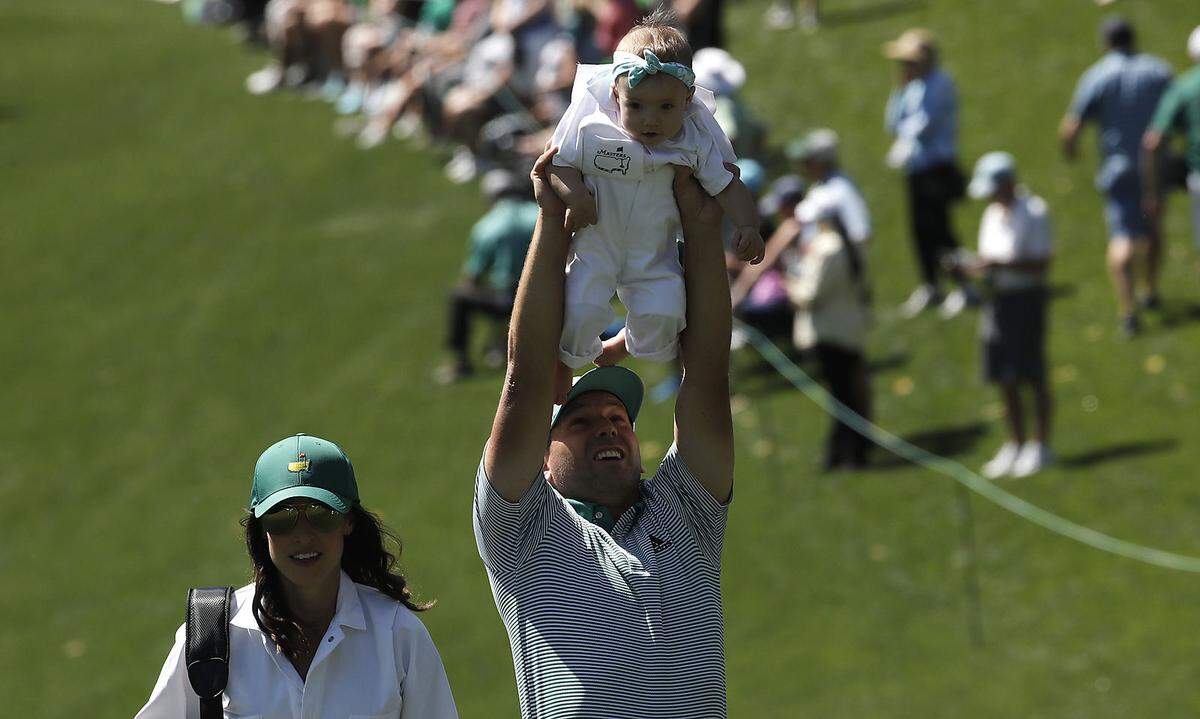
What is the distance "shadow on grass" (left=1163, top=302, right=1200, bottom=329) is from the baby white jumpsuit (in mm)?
8345

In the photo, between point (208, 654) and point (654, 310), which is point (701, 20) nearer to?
point (654, 310)

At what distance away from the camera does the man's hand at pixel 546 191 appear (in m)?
3.84

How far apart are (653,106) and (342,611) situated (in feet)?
4.10

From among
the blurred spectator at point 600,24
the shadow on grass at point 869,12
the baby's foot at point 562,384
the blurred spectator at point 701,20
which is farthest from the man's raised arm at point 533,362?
the shadow on grass at point 869,12

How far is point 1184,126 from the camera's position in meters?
10.6

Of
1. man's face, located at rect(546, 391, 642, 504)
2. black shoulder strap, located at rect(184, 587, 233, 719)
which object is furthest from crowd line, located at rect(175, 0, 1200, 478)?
black shoulder strap, located at rect(184, 587, 233, 719)

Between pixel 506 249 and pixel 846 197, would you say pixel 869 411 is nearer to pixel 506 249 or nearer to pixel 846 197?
pixel 846 197

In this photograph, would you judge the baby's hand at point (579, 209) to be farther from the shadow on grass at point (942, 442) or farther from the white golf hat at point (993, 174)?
the shadow on grass at point (942, 442)

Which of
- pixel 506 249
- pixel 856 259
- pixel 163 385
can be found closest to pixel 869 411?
pixel 856 259

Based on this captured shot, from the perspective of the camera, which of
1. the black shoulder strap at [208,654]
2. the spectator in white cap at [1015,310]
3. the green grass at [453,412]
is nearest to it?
the black shoulder strap at [208,654]

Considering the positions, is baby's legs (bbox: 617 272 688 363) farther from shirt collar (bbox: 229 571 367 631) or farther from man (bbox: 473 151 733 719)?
shirt collar (bbox: 229 571 367 631)

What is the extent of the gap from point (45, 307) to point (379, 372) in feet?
13.8

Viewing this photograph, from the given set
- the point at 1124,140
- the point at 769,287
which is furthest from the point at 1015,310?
the point at 1124,140

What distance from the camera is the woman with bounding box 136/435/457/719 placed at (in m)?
3.81
